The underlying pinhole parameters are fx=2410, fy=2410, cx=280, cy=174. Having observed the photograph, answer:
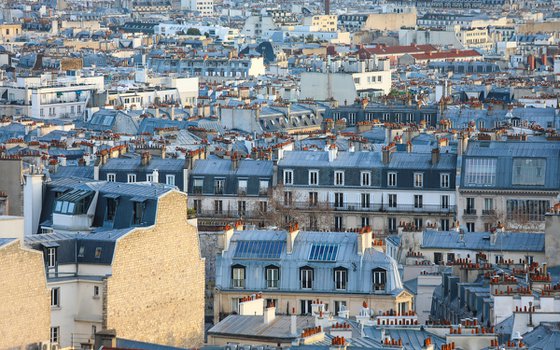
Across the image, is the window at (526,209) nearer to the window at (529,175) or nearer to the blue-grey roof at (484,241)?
the window at (529,175)

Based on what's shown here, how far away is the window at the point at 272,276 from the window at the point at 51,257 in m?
8.65

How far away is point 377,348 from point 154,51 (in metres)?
147

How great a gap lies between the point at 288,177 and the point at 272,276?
1907cm

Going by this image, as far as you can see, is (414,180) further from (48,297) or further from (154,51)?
(154,51)

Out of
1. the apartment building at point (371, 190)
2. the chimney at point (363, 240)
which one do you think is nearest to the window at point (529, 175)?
the apartment building at point (371, 190)

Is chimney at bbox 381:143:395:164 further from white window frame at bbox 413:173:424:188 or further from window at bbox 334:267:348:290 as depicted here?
window at bbox 334:267:348:290

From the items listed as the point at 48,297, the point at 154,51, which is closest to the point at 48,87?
the point at 154,51

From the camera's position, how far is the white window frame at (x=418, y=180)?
7325cm

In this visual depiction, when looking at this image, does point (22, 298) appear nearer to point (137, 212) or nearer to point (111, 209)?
point (137, 212)

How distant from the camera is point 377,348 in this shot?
41094 millimetres

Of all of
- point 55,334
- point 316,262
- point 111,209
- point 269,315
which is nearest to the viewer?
point 55,334

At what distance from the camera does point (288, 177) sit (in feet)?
242

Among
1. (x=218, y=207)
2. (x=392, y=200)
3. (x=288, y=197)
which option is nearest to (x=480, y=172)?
(x=392, y=200)

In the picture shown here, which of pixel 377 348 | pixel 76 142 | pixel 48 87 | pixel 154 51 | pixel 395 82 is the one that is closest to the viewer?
pixel 377 348
